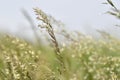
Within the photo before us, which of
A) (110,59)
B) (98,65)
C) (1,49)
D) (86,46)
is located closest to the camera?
(1,49)

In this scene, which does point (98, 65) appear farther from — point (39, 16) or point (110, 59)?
point (39, 16)

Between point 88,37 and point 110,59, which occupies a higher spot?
point 110,59

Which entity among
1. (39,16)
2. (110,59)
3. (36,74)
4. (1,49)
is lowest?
(110,59)

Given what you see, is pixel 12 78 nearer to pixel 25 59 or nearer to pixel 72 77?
pixel 25 59

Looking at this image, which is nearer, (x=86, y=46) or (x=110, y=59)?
(x=110, y=59)

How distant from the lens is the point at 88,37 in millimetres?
4996

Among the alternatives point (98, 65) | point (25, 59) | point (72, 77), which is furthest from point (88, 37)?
point (25, 59)

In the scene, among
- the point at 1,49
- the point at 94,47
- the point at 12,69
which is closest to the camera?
the point at 12,69

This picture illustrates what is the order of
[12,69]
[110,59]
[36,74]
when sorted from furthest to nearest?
[110,59] → [12,69] → [36,74]

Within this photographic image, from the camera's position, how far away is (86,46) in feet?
15.1

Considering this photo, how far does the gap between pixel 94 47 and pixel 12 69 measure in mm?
2116

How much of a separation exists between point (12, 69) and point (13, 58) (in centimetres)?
7

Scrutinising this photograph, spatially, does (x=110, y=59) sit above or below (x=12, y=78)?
below

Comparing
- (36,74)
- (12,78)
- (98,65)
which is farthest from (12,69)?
(98,65)
